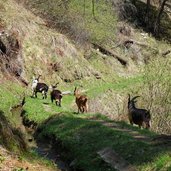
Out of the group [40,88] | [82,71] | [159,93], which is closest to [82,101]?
[40,88]

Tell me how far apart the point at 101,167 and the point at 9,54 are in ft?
65.8

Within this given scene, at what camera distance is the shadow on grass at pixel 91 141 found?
17.7 meters

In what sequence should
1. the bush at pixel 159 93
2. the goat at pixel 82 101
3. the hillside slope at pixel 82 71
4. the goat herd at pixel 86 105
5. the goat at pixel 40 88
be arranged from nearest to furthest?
1. the hillside slope at pixel 82 71
2. the goat herd at pixel 86 105
3. the goat at pixel 82 101
4. the bush at pixel 159 93
5. the goat at pixel 40 88

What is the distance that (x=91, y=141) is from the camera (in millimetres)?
20719

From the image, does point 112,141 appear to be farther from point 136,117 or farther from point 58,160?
point 136,117

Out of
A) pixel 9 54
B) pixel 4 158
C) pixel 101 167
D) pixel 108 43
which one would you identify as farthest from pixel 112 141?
pixel 108 43

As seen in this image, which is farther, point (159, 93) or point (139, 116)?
point (159, 93)

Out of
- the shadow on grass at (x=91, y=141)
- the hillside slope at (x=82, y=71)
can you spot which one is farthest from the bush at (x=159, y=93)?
the shadow on grass at (x=91, y=141)

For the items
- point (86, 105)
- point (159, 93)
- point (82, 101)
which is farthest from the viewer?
point (159, 93)

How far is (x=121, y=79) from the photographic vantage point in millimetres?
49500

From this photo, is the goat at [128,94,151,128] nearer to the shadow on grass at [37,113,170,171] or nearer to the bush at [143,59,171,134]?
the shadow on grass at [37,113,170,171]

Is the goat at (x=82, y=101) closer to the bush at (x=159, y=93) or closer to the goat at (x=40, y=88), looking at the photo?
the goat at (x=40, y=88)

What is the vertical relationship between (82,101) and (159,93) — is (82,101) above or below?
below

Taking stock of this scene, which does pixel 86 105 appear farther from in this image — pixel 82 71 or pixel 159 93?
pixel 82 71
